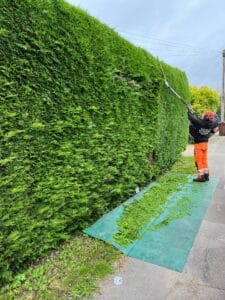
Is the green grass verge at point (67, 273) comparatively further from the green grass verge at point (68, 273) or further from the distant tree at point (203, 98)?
the distant tree at point (203, 98)

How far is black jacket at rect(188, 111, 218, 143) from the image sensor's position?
698 centimetres

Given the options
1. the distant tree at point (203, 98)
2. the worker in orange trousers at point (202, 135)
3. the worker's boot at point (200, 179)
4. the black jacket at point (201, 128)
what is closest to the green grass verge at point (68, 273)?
the worker's boot at point (200, 179)

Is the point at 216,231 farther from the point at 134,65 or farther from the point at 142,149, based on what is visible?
the point at 134,65

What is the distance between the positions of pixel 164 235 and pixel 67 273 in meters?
1.56

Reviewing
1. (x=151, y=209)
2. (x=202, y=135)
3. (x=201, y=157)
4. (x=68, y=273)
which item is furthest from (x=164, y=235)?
(x=202, y=135)

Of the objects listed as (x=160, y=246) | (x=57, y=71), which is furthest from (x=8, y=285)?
(x=57, y=71)

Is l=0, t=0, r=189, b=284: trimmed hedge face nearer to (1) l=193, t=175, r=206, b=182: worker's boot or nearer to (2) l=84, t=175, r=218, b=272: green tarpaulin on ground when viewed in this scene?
(2) l=84, t=175, r=218, b=272: green tarpaulin on ground

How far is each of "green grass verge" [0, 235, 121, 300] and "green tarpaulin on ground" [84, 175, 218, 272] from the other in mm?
271

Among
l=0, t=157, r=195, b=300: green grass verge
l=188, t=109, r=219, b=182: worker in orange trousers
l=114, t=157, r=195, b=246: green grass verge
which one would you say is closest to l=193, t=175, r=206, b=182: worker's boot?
l=188, t=109, r=219, b=182: worker in orange trousers

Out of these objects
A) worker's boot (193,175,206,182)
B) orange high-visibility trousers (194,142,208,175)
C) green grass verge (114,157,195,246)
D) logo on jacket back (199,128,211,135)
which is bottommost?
green grass verge (114,157,195,246)

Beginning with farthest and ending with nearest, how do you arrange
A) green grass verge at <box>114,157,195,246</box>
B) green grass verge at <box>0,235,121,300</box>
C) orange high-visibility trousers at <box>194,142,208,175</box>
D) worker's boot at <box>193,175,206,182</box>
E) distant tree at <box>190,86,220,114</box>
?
1. distant tree at <box>190,86,220,114</box>
2. orange high-visibility trousers at <box>194,142,208,175</box>
3. worker's boot at <box>193,175,206,182</box>
4. green grass verge at <box>114,157,195,246</box>
5. green grass verge at <box>0,235,121,300</box>

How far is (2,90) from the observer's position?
2715 mm

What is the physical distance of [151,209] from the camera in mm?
4980

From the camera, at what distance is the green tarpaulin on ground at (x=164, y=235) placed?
11.5 feet
